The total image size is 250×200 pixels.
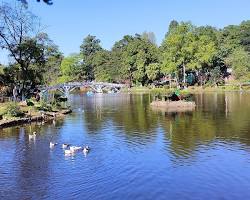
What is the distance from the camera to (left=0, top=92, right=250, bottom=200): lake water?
822 inches

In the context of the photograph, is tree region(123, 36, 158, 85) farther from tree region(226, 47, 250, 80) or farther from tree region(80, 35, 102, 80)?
tree region(80, 35, 102, 80)

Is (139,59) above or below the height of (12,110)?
above

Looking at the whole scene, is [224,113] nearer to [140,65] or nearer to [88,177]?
[88,177]

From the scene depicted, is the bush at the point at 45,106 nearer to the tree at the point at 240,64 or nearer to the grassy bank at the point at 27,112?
the grassy bank at the point at 27,112

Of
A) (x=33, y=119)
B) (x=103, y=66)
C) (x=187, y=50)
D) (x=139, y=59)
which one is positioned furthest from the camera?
(x=103, y=66)

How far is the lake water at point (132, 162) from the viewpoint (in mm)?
20875

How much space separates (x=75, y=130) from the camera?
41438mm

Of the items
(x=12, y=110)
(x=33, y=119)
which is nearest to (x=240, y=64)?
(x=33, y=119)

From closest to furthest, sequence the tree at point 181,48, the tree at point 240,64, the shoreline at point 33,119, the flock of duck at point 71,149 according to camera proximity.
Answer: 1. the flock of duck at point 71,149
2. the shoreline at point 33,119
3. the tree at point 240,64
4. the tree at point 181,48

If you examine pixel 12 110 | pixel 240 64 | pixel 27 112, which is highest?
pixel 240 64

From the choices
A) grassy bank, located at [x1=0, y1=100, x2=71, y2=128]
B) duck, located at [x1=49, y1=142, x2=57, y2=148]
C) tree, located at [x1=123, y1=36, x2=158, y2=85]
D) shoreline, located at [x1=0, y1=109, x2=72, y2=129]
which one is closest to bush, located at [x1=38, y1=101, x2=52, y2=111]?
grassy bank, located at [x1=0, y1=100, x2=71, y2=128]

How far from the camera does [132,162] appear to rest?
87.9ft

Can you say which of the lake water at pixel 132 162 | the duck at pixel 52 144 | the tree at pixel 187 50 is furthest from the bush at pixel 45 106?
the tree at pixel 187 50

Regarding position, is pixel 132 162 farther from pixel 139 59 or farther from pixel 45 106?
pixel 139 59
